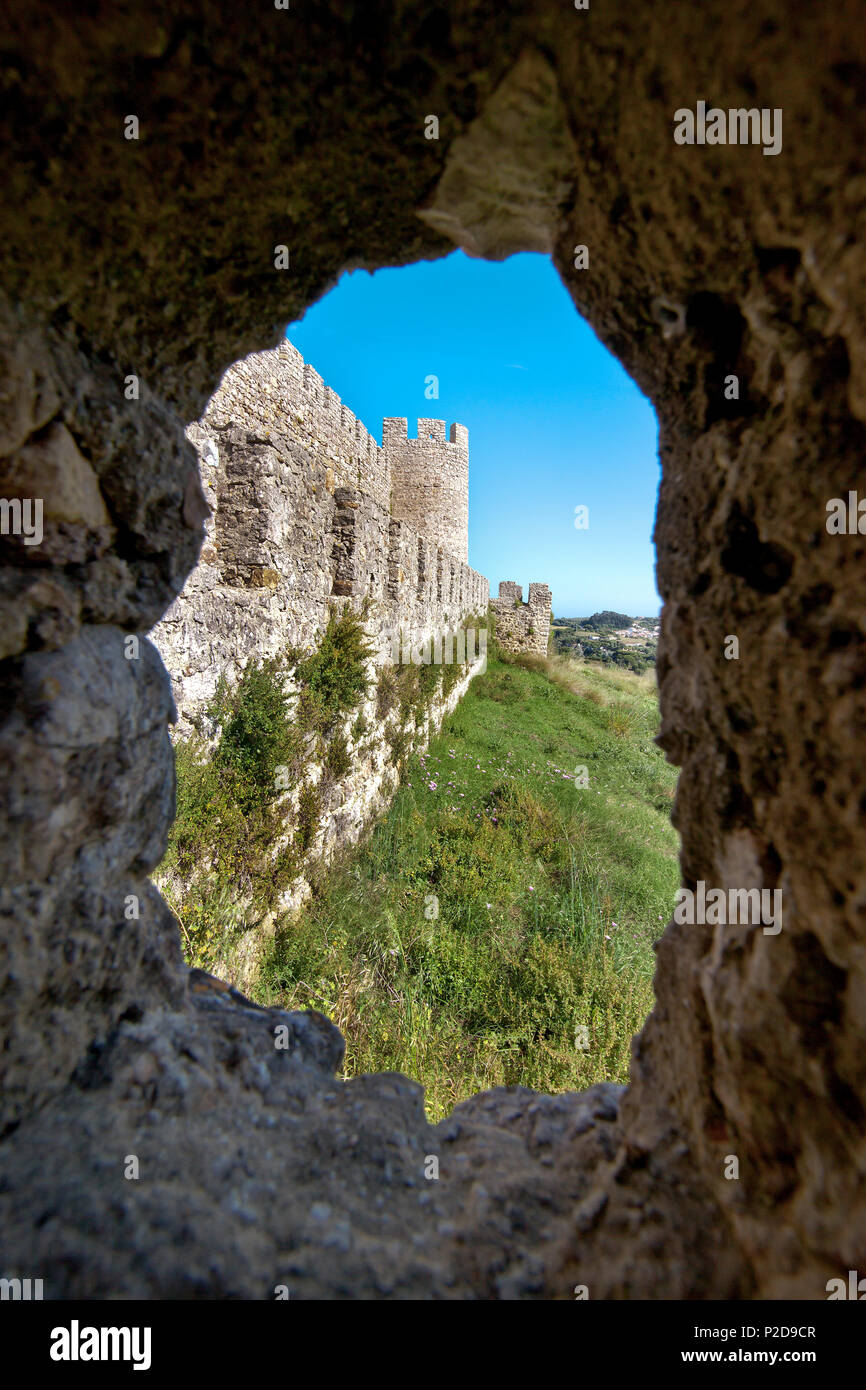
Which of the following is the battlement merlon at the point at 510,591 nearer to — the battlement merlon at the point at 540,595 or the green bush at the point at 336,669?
the battlement merlon at the point at 540,595

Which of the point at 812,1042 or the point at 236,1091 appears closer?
the point at 812,1042

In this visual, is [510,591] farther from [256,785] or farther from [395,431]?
[256,785]

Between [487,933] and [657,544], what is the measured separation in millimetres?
3842

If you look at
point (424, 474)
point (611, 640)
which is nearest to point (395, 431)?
point (424, 474)

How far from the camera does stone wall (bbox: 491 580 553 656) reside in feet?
58.4

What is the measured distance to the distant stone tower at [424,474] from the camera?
57.3 feet

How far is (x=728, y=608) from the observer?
3.36 ft

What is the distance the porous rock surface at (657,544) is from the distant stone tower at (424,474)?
16.7m

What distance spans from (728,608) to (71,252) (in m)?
1.38

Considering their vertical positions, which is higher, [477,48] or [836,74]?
[477,48]

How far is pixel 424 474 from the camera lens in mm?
17531
